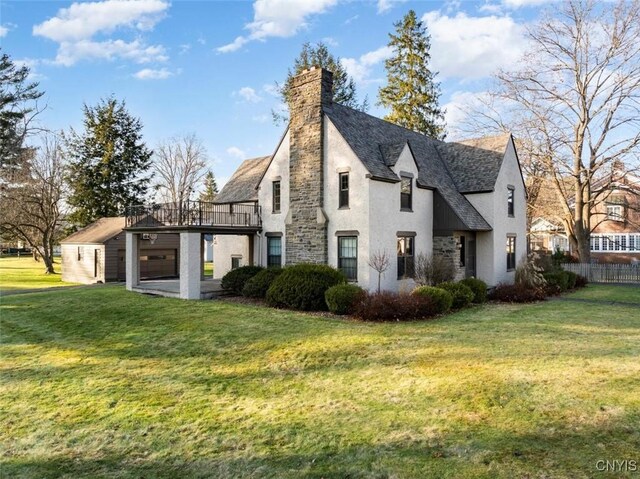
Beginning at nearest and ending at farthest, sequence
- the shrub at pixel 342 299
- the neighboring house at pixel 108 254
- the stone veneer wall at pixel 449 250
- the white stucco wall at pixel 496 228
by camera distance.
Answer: the shrub at pixel 342 299
the stone veneer wall at pixel 449 250
the white stucco wall at pixel 496 228
the neighboring house at pixel 108 254

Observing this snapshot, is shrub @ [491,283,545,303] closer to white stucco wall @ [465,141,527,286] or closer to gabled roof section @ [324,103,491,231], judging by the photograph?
white stucco wall @ [465,141,527,286]

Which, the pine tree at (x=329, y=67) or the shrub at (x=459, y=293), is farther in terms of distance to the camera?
the pine tree at (x=329, y=67)

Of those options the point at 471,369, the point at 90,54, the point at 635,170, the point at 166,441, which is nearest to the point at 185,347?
the point at 166,441

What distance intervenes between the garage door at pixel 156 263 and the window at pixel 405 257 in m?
19.0

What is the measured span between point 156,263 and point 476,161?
22.7 metres

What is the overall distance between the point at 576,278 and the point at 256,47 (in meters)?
21.3

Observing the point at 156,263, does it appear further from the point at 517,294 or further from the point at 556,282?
the point at 556,282

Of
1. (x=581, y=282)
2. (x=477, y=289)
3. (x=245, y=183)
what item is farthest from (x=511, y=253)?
(x=245, y=183)

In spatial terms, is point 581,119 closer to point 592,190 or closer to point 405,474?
point 592,190

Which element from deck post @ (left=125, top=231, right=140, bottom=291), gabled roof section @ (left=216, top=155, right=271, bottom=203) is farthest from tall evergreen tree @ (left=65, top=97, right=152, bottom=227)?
deck post @ (left=125, top=231, right=140, bottom=291)

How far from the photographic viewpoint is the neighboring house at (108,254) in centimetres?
2991

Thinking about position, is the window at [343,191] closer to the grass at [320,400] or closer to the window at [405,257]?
the window at [405,257]

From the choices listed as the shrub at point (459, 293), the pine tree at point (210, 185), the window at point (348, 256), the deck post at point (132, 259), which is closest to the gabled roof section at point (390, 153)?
the window at point (348, 256)

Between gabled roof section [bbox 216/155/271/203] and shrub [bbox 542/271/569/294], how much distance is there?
15062 millimetres
